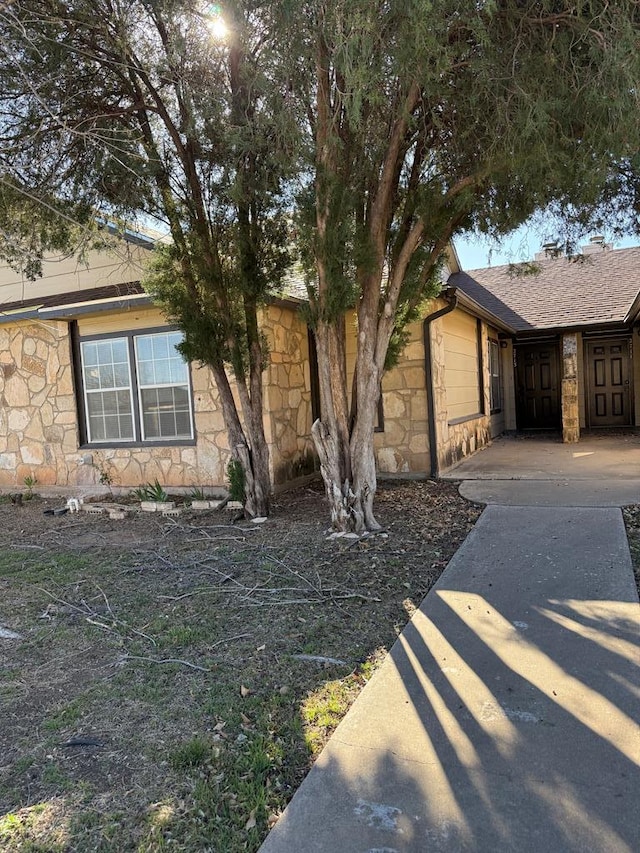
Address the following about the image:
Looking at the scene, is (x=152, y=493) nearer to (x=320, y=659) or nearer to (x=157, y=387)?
(x=157, y=387)

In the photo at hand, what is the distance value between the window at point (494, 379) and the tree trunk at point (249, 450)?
7953 mm

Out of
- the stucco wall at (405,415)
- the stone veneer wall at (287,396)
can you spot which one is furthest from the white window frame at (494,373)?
the stone veneer wall at (287,396)

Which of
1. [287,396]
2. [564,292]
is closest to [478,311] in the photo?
[287,396]

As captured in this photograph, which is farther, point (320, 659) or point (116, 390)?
point (116, 390)

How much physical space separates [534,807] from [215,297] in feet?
18.7

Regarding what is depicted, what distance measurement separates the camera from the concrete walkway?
82.7 inches

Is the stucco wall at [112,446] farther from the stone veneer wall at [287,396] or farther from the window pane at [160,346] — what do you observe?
the window pane at [160,346]

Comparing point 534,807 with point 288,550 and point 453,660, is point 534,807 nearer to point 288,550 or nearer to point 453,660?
point 453,660

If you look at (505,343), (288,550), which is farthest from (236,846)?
(505,343)

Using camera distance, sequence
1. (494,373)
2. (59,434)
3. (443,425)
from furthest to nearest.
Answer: (494,373) < (59,434) < (443,425)

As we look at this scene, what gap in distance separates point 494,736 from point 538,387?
14114 mm

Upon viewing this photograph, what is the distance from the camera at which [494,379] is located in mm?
14359

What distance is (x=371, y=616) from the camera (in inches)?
161

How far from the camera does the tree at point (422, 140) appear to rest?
4.05 metres
